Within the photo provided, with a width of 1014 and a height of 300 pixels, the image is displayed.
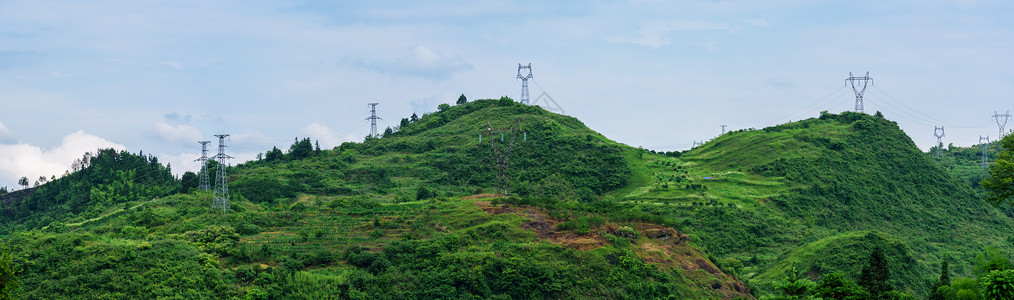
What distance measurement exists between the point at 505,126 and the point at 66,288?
91731 millimetres

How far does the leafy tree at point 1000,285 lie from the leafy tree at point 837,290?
7097 millimetres

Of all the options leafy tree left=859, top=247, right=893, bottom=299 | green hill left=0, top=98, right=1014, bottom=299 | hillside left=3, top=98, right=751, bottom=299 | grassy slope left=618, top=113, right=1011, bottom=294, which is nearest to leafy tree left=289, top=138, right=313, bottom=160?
green hill left=0, top=98, right=1014, bottom=299

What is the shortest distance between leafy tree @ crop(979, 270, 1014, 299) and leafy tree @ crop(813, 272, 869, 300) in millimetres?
7097

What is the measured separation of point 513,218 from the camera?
78812 millimetres

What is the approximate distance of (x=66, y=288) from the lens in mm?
59281

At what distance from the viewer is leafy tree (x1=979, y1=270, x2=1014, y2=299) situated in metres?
34.9

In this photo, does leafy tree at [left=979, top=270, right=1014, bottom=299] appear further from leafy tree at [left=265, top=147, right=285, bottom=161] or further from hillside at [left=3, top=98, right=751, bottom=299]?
leafy tree at [left=265, top=147, right=285, bottom=161]

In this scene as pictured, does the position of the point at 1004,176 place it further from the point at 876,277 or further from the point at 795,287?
the point at 795,287

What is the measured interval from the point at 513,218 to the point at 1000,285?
4743cm

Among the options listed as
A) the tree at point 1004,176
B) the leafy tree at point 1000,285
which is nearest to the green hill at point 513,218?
the tree at point 1004,176

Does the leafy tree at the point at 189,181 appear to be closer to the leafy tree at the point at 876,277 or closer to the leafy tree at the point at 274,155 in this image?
the leafy tree at the point at 274,155

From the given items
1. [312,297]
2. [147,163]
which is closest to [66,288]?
[312,297]

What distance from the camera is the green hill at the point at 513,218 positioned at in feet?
214

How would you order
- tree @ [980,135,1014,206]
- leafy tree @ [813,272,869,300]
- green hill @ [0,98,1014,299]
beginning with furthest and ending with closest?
green hill @ [0,98,1014,299]
tree @ [980,135,1014,206]
leafy tree @ [813,272,869,300]
